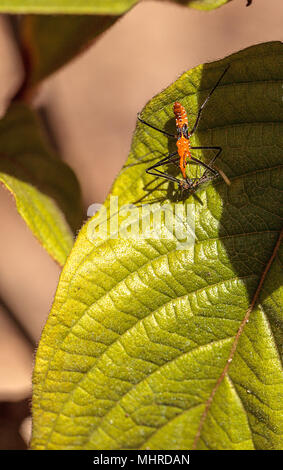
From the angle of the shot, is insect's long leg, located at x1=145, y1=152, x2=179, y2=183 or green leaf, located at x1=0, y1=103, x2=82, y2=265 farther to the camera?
green leaf, located at x1=0, y1=103, x2=82, y2=265

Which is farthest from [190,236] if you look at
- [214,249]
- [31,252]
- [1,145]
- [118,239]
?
[31,252]

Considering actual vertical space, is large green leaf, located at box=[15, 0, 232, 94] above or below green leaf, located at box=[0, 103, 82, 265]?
above

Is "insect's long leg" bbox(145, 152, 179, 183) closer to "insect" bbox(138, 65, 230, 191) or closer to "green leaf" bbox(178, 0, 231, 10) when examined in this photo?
"insect" bbox(138, 65, 230, 191)

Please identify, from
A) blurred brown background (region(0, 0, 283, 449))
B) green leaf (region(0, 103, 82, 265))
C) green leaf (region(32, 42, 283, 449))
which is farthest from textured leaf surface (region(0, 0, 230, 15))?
blurred brown background (region(0, 0, 283, 449))

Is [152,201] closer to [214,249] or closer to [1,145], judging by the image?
[214,249]

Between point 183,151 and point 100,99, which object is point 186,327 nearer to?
point 183,151

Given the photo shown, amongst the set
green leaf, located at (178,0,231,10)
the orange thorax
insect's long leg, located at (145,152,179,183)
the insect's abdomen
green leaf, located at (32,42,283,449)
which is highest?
green leaf, located at (178,0,231,10)
